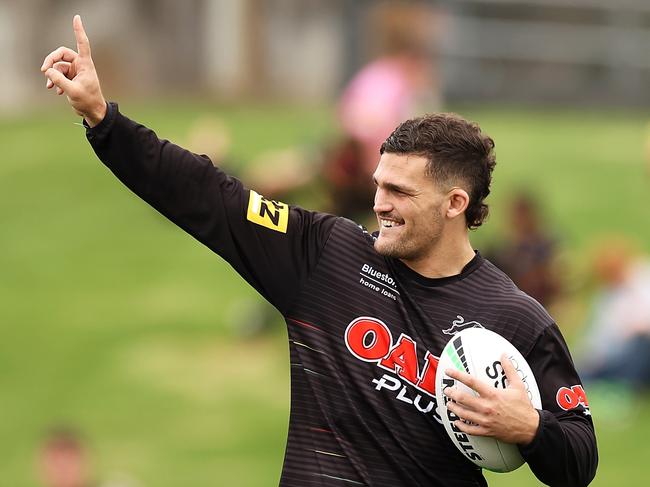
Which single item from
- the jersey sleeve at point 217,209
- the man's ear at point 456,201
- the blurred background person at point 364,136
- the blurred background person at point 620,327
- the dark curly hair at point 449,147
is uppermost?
the blurred background person at point 364,136

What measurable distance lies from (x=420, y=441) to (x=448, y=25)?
1659cm

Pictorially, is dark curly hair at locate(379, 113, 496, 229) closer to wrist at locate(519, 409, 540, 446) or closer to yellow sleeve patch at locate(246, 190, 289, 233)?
yellow sleeve patch at locate(246, 190, 289, 233)

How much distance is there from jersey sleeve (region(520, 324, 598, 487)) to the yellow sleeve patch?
2.84ft

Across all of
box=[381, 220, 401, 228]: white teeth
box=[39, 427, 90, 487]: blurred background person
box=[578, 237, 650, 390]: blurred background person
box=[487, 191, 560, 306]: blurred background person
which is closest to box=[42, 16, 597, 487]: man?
box=[381, 220, 401, 228]: white teeth

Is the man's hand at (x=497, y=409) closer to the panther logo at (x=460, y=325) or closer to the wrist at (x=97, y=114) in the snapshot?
the panther logo at (x=460, y=325)

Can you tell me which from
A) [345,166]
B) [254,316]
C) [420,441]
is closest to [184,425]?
[254,316]

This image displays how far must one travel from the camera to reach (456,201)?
4.17 meters

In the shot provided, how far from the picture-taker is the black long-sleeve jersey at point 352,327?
407cm

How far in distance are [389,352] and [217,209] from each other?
68 centimetres

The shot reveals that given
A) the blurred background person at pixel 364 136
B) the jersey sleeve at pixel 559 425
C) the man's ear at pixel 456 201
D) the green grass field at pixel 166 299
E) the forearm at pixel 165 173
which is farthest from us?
the green grass field at pixel 166 299

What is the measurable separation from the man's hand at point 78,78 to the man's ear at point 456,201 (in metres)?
1.08

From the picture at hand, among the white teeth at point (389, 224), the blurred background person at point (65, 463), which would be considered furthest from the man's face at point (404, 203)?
the blurred background person at point (65, 463)

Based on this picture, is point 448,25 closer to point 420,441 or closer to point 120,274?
point 120,274

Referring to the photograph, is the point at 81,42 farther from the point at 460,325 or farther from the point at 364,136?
the point at 364,136
